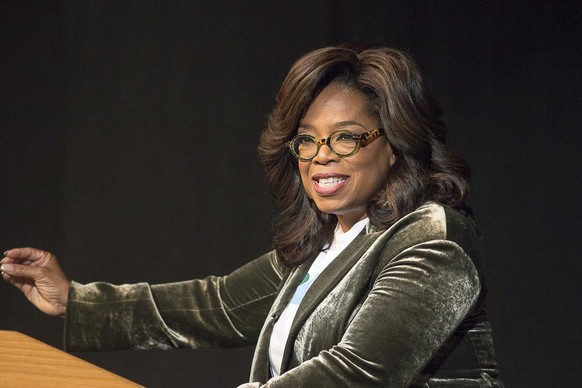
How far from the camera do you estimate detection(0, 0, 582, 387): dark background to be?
10.9 feet

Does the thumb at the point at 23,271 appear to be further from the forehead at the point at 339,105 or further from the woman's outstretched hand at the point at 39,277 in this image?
the forehead at the point at 339,105

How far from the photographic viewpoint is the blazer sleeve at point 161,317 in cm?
255

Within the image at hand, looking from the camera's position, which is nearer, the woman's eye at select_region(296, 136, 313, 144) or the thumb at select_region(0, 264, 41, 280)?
the woman's eye at select_region(296, 136, 313, 144)

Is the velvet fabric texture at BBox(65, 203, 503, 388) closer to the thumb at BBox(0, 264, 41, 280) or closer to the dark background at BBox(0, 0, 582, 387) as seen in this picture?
the thumb at BBox(0, 264, 41, 280)

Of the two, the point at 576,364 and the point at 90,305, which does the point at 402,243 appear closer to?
the point at 90,305

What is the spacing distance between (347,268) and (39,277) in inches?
34.7

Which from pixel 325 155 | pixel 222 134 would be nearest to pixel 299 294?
pixel 325 155

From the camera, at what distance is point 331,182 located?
2.11 m

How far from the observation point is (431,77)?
3.43 m

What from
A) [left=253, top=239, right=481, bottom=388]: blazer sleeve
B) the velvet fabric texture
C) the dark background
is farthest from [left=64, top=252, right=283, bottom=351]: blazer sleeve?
the dark background

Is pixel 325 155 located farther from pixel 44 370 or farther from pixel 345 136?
pixel 44 370

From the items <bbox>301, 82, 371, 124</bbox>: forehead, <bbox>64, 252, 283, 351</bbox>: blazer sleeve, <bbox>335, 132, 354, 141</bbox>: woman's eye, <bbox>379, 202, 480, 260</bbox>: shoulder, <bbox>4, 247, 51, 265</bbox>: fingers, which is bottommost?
<bbox>64, 252, 283, 351</bbox>: blazer sleeve

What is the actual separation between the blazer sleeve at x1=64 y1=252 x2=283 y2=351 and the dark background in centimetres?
96

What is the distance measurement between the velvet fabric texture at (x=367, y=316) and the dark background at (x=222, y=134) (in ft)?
3.25
